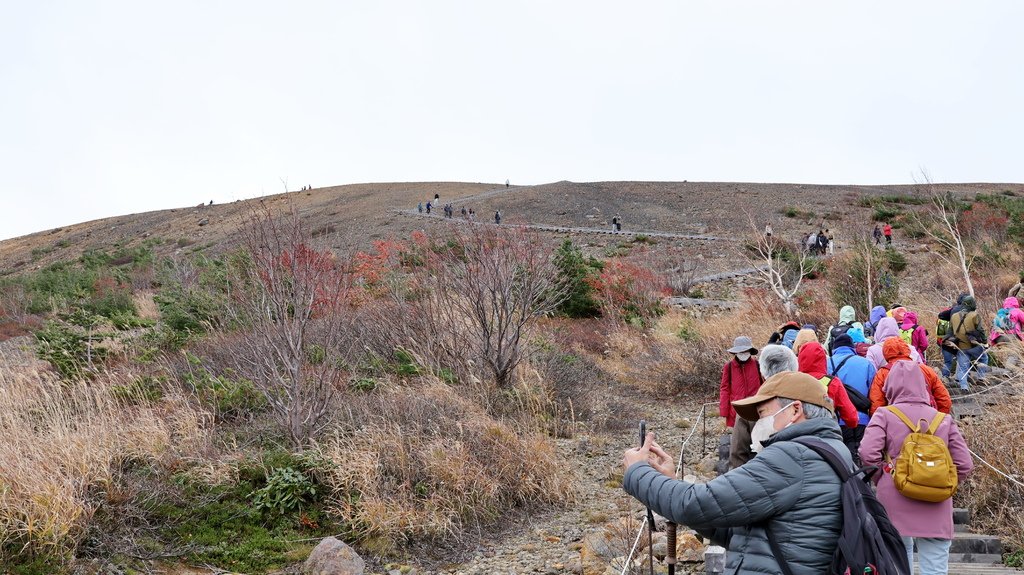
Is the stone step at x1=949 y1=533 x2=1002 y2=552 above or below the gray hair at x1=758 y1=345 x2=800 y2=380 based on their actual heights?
below

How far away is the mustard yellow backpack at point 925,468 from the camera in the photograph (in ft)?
12.3

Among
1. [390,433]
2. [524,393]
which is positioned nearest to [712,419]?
[524,393]

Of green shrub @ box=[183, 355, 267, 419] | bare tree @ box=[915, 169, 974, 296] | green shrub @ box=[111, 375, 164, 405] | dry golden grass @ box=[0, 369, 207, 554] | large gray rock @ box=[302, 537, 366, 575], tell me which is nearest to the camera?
dry golden grass @ box=[0, 369, 207, 554]

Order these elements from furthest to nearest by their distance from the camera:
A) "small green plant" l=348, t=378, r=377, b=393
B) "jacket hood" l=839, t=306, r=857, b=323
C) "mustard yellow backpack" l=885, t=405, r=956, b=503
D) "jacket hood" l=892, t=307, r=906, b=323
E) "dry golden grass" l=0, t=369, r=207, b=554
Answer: "small green plant" l=348, t=378, r=377, b=393
"jacket hood" l=892, t=307, r=906, b=323
"jacket hood" l=839, t=306, r=857, b=323
"dry golden grass" l=0, t=369, r=207, b=554
"mustard yellow backpack" l=885, t=405, r=956, b=503

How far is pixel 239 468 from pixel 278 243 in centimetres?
232

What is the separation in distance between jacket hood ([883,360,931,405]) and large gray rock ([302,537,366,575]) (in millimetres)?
4193

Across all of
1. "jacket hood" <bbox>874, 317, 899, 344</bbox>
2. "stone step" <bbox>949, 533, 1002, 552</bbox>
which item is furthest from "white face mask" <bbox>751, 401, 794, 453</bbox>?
"jacket hood" <bbox>874, 317, 899, 344</bbox>

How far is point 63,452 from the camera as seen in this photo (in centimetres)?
587

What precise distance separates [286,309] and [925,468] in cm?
606

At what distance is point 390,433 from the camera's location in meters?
7.08

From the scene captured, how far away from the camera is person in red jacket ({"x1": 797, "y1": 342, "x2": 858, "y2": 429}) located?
4.95 meters

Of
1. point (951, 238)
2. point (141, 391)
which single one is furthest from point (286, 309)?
point (951, 238)

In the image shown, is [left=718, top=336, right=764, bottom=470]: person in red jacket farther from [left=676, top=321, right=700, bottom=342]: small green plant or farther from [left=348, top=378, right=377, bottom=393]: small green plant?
[left=676, top=321, right=700, bottom=342]: small green plant

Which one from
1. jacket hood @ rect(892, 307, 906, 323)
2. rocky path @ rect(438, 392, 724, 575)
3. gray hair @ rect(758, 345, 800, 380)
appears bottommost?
rocky path @ rect(438, 392, 724, 575)
